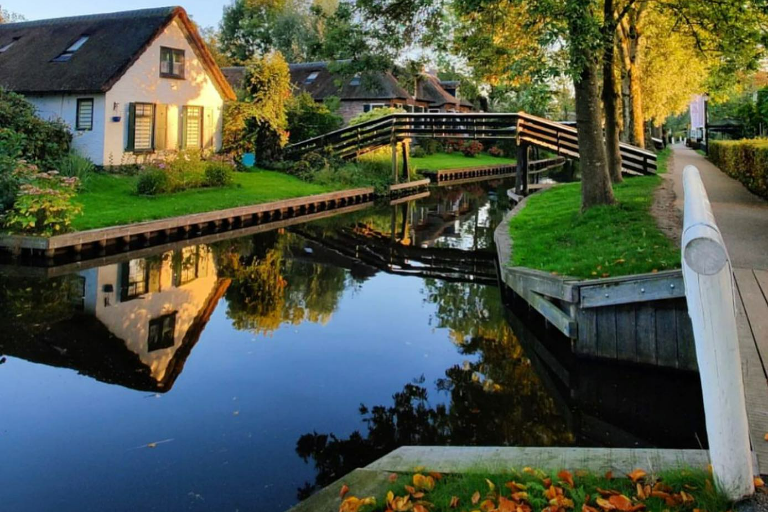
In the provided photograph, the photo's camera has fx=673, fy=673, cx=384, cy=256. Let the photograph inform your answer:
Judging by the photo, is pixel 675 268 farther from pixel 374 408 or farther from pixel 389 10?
pixel 389 10

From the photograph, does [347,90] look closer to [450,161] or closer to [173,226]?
[450,161]

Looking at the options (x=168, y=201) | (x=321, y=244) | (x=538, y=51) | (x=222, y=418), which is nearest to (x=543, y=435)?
(x=222, y=418)

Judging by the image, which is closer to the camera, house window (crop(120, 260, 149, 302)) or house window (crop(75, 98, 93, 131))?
house window (crop(120, 260, 149, 302))

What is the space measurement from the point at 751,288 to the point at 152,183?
1621cm

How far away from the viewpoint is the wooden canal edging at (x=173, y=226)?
13423 millimetres

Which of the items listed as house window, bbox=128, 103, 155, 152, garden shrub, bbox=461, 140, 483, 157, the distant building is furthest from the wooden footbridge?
garden shrub, bbox=461, 140, 483, 157

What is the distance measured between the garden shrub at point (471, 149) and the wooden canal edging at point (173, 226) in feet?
79.8

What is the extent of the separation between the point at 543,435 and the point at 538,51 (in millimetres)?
6224

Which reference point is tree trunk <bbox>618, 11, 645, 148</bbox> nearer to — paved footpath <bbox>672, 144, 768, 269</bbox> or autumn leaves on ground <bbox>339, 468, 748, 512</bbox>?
paved footpath <bbox>672, 144, 768, 269</bbox>

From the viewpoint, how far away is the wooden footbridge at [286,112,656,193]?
75.6ft

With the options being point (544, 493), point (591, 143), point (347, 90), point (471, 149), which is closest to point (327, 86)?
point (347, 90)

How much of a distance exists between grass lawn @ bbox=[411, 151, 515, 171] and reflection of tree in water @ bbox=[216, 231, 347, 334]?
68.5 feet

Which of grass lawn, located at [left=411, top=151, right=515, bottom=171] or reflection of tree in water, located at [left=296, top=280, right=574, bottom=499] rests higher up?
grass lawn, located at [left=411, top=151, right=515, bottom=171]

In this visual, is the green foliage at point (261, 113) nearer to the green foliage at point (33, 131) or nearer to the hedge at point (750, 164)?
the green foliage at point (33, 131)
